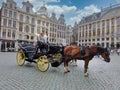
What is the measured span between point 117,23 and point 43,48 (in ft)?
153

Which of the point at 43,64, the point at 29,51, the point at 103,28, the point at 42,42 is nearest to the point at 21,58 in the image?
the point at 29,51

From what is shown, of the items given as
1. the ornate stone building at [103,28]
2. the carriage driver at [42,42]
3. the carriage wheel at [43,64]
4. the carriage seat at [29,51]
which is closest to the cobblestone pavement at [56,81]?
the carriage wheel at [43,64]

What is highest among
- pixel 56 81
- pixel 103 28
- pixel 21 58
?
pixel 103 28

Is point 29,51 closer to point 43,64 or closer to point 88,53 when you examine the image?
point 43,64

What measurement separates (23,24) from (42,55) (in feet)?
132

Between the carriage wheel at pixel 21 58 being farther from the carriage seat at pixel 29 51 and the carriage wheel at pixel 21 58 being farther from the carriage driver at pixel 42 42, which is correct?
the carriage driver at pixel 42 42

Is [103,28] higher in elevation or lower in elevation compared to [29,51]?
higher

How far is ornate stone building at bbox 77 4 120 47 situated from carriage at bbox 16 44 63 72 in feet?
145

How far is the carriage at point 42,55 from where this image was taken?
8336 mm

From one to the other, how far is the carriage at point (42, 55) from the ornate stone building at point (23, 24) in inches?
1291

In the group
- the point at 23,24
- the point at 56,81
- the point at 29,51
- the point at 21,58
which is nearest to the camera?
the point at 56,81

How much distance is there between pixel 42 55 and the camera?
8805 mm

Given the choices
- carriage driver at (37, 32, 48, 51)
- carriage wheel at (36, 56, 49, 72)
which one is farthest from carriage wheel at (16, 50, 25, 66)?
carriage wheel at (36, 56, 49, 72)

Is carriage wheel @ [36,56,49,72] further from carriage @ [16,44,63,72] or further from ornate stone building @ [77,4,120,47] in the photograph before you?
ornate stone building @ [77,4,120,47]
